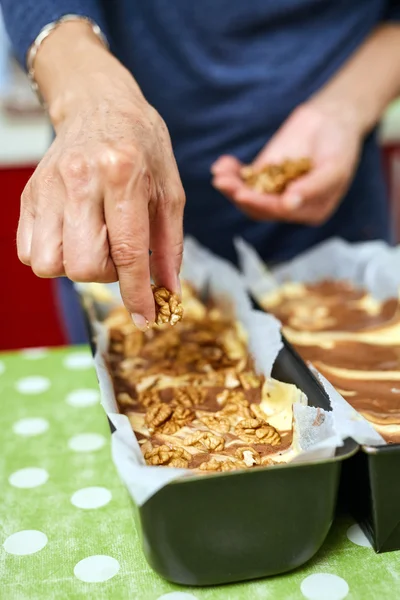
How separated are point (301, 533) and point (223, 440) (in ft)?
0.45

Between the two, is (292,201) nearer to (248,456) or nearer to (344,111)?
(344,111)

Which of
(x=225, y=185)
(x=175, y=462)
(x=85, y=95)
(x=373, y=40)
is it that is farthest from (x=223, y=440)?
(x=373, y=40)

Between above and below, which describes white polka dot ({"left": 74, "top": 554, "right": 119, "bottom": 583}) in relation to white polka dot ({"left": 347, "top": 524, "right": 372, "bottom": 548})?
above

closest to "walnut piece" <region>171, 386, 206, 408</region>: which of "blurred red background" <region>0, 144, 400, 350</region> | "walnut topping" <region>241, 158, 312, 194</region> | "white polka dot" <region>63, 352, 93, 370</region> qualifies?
"white polka dot" <region>63, 352, 93, 370</region>

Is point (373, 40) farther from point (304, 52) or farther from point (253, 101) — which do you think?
point (253, 101)

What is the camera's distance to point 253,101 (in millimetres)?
1353

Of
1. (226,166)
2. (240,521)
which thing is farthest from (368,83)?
(240,521)

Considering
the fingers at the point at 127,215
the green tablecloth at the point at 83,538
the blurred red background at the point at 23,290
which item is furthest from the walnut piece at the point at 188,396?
the blurred red background at the point at 23,290

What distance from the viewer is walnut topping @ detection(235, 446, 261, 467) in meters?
0.70

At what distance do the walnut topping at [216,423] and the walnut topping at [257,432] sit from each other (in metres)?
0.01

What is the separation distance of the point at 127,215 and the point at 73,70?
0.85 ft

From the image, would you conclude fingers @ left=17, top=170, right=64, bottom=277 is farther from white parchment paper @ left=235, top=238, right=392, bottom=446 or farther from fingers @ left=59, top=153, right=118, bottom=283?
white parchment paper @ left=235, top=238, right=392, bottom=446

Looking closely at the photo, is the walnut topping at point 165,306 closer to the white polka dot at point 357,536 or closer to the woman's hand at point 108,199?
the woman's hand at point 108,199

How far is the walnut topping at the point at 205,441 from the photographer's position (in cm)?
74
